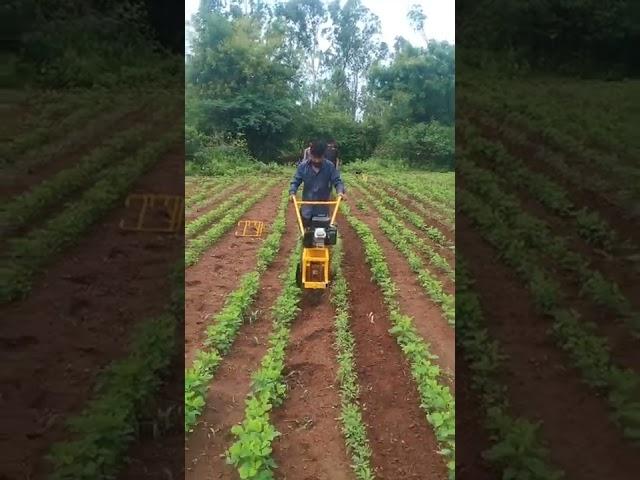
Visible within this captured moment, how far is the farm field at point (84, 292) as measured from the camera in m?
2.72

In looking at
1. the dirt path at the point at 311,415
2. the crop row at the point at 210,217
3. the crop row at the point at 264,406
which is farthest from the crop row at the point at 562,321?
the crop row at the point at 210,217

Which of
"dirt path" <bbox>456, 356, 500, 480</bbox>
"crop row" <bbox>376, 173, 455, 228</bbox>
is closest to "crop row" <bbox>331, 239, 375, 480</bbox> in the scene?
"dirt path" <bbox>456, 356, 500, 480</bbox>

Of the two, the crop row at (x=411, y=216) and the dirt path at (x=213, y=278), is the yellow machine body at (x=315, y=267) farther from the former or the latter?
the crop row at (x=411, y=216)

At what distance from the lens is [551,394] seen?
308 centimetres

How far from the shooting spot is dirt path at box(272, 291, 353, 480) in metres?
2.53

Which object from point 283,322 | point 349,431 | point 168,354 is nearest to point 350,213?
point 283,322

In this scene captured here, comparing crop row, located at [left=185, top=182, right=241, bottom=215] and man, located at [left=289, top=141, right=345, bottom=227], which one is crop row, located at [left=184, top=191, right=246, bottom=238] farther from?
man, located at [left=289, top=141, right=345, bottom=227]

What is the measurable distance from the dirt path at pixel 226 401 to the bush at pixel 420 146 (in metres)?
1.88

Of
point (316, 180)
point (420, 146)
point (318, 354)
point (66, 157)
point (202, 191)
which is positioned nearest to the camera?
point (318, 354)

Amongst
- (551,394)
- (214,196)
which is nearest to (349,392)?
(551,394)

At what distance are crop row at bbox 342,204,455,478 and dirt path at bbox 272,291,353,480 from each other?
0.40 metres

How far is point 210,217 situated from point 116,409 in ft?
11.6

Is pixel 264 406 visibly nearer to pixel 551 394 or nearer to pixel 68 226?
pixel 551 394

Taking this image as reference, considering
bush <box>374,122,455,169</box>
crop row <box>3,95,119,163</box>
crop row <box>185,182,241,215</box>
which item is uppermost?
crop row <box>3,95,119,163</box>
